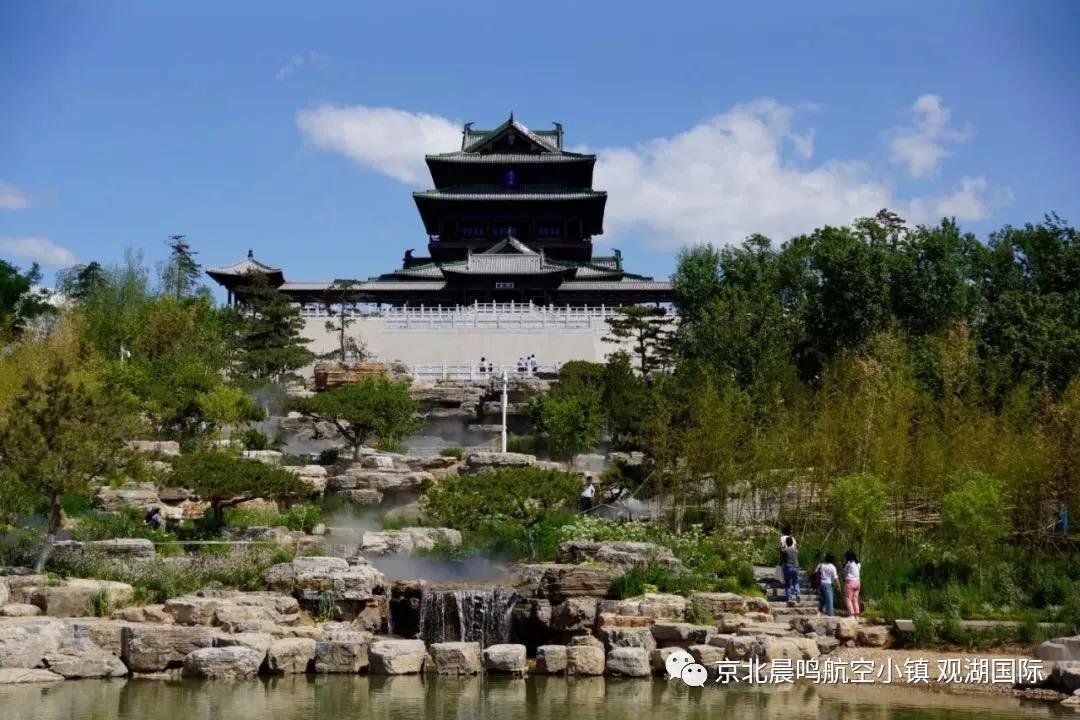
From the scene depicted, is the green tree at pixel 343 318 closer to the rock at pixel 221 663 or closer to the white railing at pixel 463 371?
the white railing at pixel 463 371

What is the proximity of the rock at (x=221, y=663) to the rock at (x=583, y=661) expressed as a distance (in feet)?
11.3

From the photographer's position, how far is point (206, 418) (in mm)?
27078

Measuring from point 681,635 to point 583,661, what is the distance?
1.23 m

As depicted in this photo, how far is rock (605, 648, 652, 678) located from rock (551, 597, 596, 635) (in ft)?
5.37

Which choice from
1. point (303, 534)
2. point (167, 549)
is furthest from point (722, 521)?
point (167, 549)

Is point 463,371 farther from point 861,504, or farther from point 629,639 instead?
point 629,639

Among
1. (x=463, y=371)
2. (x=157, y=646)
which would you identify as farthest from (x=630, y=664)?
(x=463, y=371)

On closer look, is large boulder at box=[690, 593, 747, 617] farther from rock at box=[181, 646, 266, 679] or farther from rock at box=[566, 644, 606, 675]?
rock at box=[181, 646, 266, 679]

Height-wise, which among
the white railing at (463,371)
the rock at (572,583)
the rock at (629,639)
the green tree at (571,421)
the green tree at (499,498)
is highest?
the white railing at (463,371)

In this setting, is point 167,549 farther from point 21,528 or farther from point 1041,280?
point 1041,280

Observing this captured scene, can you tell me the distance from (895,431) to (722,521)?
313 centimetres

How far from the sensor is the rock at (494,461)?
79.7ft

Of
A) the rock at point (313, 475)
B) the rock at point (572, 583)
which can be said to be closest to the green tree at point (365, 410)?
the rock at point (313, 475)

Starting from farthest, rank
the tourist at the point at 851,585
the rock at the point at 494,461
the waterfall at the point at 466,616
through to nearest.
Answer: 1. the rock at the point at 494,461
2. the waterfall at the point at 466,616
3. the tourist at the point at 851,585
